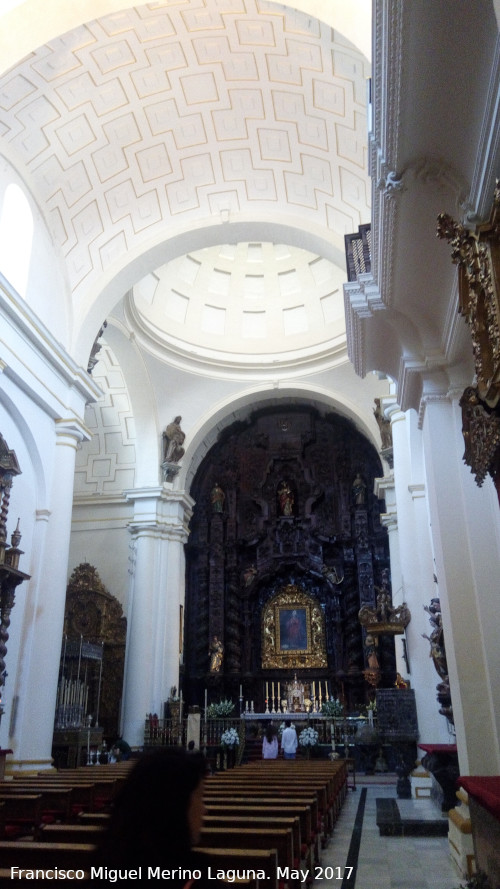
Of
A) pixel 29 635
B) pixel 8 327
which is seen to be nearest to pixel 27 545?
pixel 29 635

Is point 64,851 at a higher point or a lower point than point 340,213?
lower

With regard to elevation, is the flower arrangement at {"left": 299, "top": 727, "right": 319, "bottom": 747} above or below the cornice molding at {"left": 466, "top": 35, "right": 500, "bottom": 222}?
below

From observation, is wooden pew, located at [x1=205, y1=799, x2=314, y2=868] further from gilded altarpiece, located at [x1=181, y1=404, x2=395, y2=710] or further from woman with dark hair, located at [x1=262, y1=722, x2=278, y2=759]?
gilded altarpiece, located at [x1=181, y1=404, x2=395, y2=710]

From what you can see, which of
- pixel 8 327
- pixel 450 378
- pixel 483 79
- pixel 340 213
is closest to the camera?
pixel 483 79

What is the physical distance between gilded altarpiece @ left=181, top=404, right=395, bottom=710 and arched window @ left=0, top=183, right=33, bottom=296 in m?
10.7

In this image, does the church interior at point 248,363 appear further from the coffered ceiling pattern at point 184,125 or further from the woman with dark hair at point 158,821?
the woman with dark hair at point 158,821

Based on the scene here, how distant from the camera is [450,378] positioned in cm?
678

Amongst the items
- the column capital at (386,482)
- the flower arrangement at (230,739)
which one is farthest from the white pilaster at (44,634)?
the column capital at (386,482)

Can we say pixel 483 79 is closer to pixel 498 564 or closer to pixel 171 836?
pixel 498 564

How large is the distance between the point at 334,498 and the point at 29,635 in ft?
38.3

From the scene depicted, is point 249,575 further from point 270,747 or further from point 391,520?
point 270,747

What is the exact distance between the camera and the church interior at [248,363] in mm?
5320

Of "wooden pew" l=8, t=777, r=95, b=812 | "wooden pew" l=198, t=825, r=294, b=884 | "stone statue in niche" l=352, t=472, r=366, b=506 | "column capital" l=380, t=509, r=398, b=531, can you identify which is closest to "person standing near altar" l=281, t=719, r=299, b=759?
"column capital" l=380, t=509, r=398, b=531

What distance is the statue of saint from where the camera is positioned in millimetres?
17797
